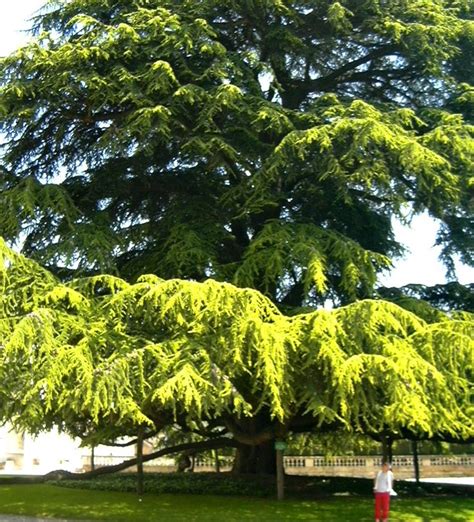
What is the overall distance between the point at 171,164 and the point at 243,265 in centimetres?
475

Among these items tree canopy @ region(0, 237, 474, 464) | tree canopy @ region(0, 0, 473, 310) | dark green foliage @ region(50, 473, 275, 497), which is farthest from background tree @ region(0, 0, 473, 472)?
dark green foliage @ region(50, 473, 275, 497)

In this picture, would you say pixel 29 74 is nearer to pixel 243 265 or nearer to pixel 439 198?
pixel 243 265

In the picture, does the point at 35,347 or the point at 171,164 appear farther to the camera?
the point at 171,164

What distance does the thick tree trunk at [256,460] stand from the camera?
71.7ft

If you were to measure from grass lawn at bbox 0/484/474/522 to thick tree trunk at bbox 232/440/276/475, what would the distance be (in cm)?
295

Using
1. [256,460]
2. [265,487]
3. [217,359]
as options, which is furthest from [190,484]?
[217,359]

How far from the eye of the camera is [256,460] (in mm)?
22406

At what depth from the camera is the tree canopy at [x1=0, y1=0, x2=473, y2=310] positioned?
16609 mm

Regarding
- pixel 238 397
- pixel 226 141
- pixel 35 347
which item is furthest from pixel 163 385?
pixel 226 141

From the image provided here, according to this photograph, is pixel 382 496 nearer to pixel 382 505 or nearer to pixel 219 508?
pixel 382 505

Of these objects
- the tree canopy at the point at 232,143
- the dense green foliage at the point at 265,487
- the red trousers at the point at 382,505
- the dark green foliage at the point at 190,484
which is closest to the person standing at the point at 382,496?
the red trousers at the point at 382,505

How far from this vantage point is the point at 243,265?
16.6m

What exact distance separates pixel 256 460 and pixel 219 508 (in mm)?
5665

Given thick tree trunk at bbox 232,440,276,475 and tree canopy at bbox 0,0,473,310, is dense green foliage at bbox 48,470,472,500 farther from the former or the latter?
tree canopy at bbox 0,0,473,310
